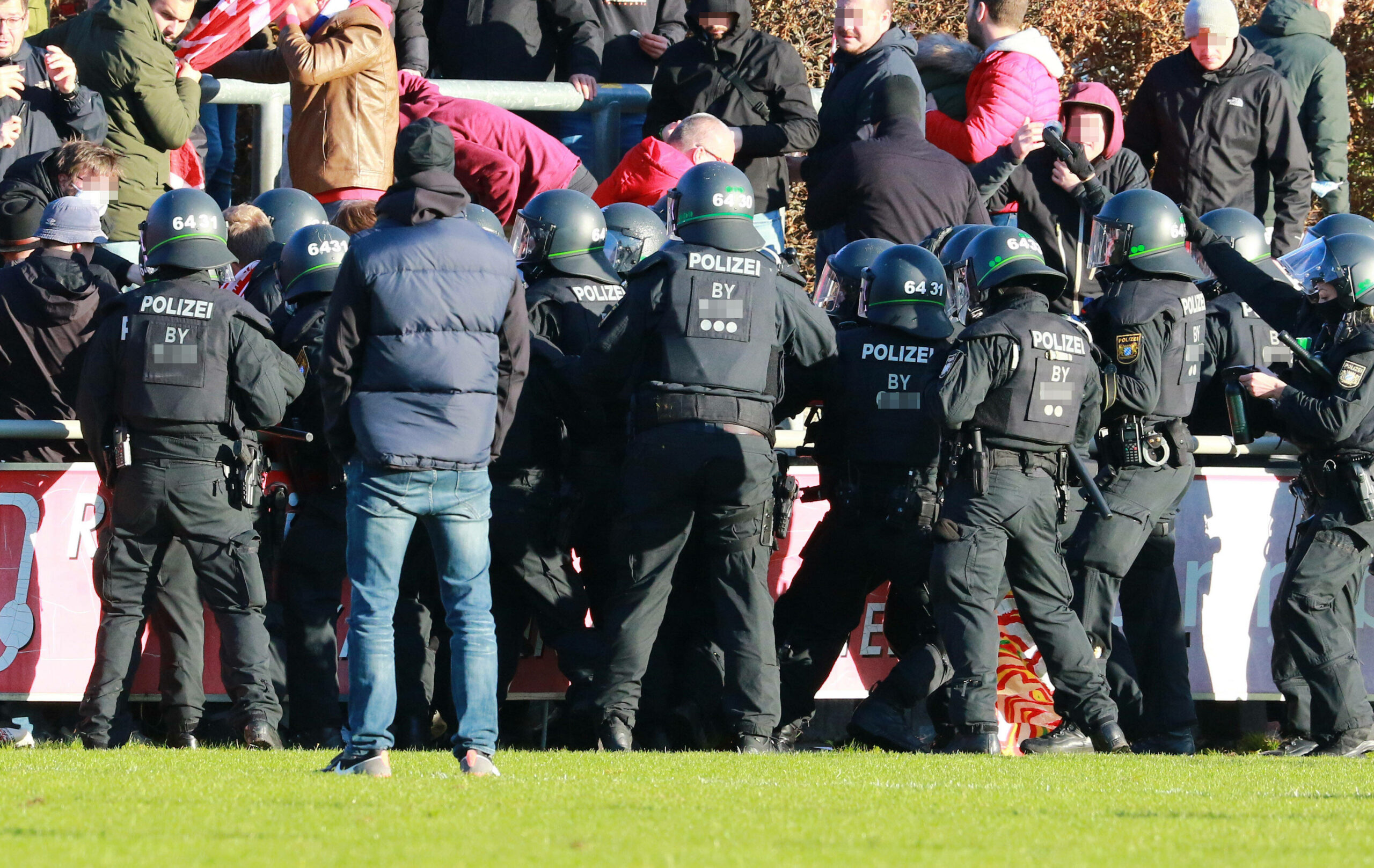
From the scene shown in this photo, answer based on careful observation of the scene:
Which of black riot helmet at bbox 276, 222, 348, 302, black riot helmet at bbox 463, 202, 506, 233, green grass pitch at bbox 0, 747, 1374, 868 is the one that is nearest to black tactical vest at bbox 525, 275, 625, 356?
black riot helmet at bbox 463, 202, 506, 233

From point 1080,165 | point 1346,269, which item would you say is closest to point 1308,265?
point 1346,269

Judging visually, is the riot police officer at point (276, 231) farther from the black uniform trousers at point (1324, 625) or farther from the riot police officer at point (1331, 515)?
the black uniform trousers at point (1324, 625)

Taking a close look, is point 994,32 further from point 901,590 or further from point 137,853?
point 137,853

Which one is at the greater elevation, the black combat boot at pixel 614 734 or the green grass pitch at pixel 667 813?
the green grass pitch at pixel 667 813

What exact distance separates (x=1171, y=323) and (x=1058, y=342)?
0.95m

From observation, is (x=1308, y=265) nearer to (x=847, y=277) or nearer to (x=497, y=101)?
(x=847, y=277)

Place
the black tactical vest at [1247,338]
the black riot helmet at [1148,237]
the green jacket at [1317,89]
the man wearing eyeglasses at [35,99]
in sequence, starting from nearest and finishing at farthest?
the black riot helmet at [1148,237]
the black tactical vest at [1247,338]
the man wearing eyeglasses at [35,99]
the green jacket at [1317,89]

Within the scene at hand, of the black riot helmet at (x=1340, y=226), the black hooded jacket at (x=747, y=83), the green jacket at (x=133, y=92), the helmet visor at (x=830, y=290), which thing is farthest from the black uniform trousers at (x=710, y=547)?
the green jacket at (x=133, y=92)

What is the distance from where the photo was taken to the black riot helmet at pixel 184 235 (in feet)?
26.2

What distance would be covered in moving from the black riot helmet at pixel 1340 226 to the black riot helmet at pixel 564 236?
11.4 feet

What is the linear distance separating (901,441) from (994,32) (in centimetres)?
350

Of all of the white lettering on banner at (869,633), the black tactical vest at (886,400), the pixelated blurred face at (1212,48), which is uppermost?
the pixelated blurred face at (1212,48)

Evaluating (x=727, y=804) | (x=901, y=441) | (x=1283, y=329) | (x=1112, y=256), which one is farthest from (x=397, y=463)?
(x=1283, y=329)

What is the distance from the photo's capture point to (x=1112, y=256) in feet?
29.8
